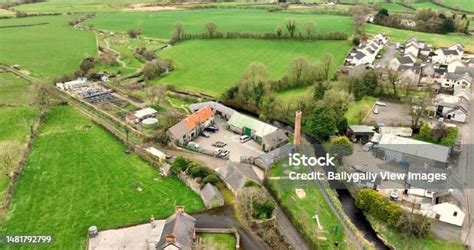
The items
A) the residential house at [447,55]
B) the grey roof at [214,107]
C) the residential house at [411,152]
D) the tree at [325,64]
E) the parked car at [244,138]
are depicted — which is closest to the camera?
the residential house at [411,152]

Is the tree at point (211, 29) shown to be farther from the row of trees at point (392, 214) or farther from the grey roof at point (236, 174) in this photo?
the row of trees at point (392, 214)

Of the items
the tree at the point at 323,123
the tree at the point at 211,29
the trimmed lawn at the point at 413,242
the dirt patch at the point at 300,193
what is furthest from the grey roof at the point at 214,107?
the tree at the point at 211,29

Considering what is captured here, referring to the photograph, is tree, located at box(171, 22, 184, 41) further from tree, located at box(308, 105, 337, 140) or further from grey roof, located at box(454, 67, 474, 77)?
grey roof, located at box(454, 67, 474, 77)

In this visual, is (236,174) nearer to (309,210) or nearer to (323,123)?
(309,210)

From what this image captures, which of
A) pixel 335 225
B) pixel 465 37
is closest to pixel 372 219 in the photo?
pixel 335 225

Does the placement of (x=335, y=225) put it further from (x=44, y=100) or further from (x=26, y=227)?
(x=44, y=100)

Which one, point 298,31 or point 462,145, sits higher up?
point 298,31

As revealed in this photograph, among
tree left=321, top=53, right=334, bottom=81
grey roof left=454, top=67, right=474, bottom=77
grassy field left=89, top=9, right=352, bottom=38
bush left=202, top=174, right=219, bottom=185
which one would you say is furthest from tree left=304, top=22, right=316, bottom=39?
bush left=202, top=174, right=219, bottom=185
